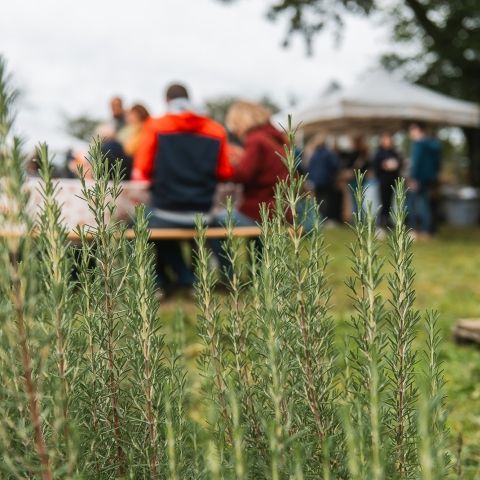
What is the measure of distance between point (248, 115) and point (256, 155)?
39 centimetres

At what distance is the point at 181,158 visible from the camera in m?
6.09

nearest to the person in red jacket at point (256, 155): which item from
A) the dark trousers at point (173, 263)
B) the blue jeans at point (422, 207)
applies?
the dark trousers at point (173, 263)

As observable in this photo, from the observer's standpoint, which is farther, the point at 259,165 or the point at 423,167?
the point at 423,167

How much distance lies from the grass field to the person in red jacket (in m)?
0.88

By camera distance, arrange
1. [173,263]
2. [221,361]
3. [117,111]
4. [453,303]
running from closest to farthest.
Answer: [221,361] → [453,303] → [173,263] → [117,111]

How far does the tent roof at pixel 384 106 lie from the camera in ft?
45.0

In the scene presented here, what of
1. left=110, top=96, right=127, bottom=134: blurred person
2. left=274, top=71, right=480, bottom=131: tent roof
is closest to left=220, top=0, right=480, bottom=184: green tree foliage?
left=274, top=71, right=480, bottom=131: tent roof

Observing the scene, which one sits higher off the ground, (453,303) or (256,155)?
(256,155)

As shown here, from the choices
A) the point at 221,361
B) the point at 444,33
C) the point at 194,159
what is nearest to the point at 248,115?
the point at 194,159

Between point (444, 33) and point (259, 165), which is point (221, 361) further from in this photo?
point (444, 33)

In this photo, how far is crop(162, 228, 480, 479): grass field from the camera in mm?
3029

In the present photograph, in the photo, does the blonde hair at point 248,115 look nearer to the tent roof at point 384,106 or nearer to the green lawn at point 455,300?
the green lawn at point 455,300

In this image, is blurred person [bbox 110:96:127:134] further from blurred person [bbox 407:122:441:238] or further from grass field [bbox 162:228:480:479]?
blurred person [bbox 407:122:441:238]

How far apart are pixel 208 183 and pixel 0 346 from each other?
5.37 m
